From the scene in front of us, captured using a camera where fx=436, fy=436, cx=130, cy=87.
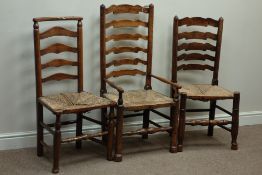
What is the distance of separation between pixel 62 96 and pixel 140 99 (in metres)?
0.56

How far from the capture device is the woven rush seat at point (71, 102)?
2.84 meters

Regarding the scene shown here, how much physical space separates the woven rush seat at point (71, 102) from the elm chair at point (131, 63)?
0.49 ft

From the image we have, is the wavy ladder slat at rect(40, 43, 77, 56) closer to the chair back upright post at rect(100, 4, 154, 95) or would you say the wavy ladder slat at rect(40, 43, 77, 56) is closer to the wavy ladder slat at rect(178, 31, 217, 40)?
the chair back upright post at rect(100, 4, 154, 95)

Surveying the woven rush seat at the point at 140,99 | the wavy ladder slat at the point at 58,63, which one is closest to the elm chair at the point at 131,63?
the woven rush seat at the point at 140,99

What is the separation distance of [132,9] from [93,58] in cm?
48

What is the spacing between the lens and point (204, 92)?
133 inches

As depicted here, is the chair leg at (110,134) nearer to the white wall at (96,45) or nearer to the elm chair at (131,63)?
the elm chair at (131,63)

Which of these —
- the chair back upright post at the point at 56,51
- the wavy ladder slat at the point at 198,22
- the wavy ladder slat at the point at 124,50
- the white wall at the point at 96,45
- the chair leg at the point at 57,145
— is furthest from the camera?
the wavy ladder slat at the point at 198,22

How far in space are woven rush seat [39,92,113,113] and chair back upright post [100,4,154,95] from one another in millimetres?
271

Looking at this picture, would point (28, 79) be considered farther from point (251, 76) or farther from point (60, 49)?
point (251, 76)

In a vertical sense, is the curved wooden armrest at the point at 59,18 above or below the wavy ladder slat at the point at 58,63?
above

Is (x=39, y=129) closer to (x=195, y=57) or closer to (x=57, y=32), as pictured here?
(x=57, y=32)

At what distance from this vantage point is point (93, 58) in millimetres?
3387

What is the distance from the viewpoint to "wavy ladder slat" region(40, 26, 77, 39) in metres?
3.04
